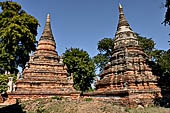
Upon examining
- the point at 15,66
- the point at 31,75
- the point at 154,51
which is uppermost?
the point at 154,51

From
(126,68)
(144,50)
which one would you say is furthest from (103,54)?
(126,68)

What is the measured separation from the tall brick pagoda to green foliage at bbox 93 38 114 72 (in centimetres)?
1661

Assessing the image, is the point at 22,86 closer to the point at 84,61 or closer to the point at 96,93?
the point at 96,93

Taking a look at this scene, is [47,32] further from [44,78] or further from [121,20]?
[121,20]

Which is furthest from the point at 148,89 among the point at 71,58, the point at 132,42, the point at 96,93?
the point at 71,58

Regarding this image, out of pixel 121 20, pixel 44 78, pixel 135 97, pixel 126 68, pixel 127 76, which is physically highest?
pixel 121 20

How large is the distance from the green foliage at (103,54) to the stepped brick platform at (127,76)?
16.4m

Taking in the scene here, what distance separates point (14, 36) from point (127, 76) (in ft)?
64.8

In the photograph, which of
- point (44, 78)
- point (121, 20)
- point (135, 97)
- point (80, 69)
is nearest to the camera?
point (135, 97)

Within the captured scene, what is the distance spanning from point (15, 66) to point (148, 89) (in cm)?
2228

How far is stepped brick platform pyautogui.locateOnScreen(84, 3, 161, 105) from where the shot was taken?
40.0ft

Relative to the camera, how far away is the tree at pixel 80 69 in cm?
2861

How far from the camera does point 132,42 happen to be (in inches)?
703

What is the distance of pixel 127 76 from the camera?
1442 centimetres
